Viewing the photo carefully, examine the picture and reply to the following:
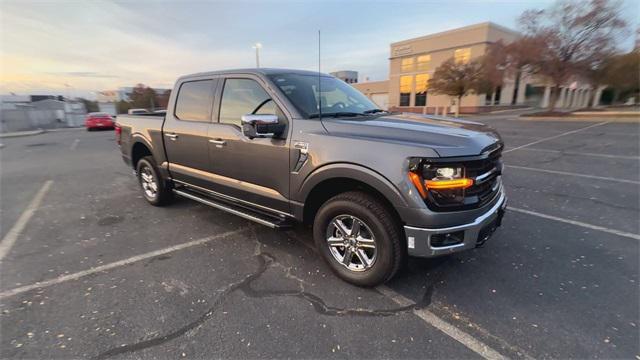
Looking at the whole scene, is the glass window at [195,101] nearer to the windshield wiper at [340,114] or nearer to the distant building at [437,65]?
the windshield wiper at [340,114]

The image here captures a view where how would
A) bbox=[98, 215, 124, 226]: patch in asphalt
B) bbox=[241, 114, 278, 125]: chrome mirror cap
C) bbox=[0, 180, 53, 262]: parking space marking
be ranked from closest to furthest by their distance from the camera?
bbox=[241, 114, 278, 125]: chrome mirror cap
bbox=[0, 180, 53, 262]: parking space marking
bbox=[98, 215, 124, 226]: patch in asphalt

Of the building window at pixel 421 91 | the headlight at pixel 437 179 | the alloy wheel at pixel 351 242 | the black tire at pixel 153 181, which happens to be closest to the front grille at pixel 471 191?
the headlight at pixel 437 179

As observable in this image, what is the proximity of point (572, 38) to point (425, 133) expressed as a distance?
29.6 metres

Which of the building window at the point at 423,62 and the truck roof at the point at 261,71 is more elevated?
the building window at the point at 423,62

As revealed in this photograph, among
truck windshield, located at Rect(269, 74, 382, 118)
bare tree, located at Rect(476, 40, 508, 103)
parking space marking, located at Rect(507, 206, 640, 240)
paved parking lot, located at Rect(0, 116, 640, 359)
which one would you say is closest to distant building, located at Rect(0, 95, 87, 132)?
paved parking lot, located at Rect(0, 116, 640, 359)

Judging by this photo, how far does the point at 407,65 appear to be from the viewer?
51031 millimetres

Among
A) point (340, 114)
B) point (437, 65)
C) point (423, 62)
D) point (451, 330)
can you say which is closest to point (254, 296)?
point (451, 330)

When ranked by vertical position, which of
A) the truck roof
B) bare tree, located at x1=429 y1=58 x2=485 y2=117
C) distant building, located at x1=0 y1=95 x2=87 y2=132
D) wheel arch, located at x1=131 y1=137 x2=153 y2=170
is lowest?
distant building, located at x1=0 y1=95 x2=87 y2=132

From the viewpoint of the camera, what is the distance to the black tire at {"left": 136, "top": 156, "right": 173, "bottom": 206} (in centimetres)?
506

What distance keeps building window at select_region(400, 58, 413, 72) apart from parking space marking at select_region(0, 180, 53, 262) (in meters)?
51.1

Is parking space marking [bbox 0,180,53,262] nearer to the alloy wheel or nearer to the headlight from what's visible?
the alloy wheel

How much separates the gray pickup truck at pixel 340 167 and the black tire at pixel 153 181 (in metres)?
0.85

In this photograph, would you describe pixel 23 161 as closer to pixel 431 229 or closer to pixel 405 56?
pixel 431 229

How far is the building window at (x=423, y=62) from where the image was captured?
48191 mm
